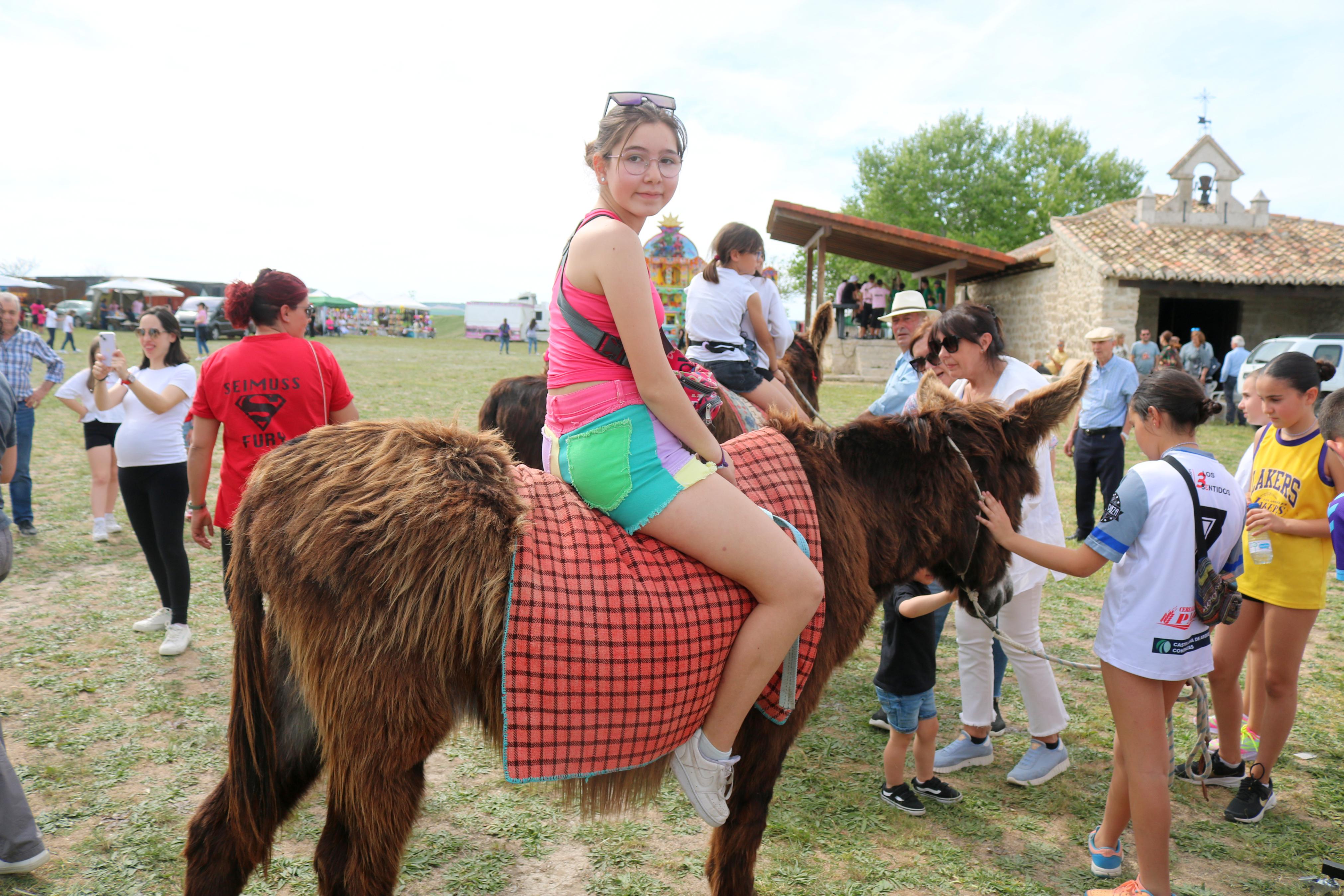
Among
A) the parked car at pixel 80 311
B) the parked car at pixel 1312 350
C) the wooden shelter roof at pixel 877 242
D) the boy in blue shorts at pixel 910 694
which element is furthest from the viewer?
the parked car at pixel 80 311

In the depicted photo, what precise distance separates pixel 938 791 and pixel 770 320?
11.0 feet

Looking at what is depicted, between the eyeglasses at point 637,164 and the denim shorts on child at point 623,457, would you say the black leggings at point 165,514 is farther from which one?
the eyeglasses at point 637,164

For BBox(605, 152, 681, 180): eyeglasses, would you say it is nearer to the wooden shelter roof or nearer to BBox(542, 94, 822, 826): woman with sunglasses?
BBox(542, 94, 822, 826): woman with sunglasses

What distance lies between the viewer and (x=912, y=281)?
39688mm

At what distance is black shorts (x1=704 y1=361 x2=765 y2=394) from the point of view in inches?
206

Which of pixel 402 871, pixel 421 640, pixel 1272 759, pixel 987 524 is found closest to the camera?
pixel 421 640

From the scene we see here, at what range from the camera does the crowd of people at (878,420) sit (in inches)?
84.1

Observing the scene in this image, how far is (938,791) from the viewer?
3.53 metres

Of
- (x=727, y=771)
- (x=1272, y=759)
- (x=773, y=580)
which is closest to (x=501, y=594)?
(x=773, y=580)

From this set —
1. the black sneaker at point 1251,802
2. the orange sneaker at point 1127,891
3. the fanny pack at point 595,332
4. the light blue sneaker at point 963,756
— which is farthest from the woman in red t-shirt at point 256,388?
the black sneaker at point 1251,802

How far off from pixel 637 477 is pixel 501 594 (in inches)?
19.2

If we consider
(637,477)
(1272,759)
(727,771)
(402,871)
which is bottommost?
(402,871)

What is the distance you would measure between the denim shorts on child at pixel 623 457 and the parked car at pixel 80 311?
54.6m

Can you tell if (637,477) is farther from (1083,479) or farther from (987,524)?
(1083,479)
